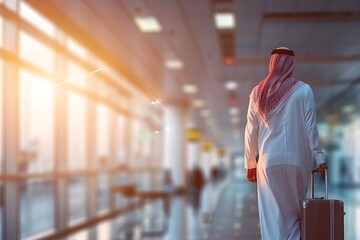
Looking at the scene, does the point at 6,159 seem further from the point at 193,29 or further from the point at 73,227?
the point at 193,29

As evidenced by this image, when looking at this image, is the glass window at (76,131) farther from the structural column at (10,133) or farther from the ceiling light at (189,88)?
the ceiling light at (189,88)

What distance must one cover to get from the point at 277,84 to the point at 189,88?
1894 cm

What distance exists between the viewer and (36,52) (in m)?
12.5

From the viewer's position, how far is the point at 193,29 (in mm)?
13219

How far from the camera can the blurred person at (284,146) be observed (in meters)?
4.38

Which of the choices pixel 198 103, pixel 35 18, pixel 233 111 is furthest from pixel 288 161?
pixel 198 103

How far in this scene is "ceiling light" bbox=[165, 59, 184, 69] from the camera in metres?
17.1

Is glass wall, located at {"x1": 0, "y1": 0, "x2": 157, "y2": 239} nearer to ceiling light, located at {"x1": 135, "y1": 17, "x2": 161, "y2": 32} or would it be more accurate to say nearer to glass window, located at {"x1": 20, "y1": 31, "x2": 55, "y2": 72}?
glass window, located at {"x1": 20, "y1": 31, "x2": 55, "y2": 72}

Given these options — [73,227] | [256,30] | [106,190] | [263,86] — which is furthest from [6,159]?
[106,190]

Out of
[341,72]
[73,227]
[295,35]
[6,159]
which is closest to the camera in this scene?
[6,159]

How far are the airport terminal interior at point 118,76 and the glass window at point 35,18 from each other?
0.09 ft

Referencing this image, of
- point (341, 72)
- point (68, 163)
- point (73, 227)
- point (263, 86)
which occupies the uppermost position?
point (341, 72)

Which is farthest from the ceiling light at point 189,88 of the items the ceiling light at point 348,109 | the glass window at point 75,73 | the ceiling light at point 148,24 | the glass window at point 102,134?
the ceiling light at point 148,24

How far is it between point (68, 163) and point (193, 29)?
173 inches
